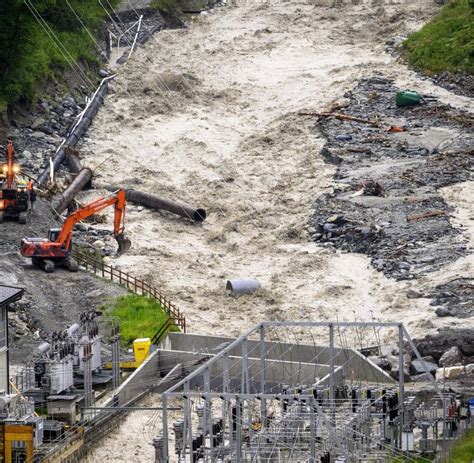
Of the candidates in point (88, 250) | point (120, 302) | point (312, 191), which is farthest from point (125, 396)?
point (312, 191)

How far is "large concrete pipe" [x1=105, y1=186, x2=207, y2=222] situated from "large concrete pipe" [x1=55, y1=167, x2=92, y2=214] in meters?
2.11

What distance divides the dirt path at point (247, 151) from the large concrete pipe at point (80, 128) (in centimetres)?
76

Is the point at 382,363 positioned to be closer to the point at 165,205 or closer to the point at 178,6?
the point at 165,205

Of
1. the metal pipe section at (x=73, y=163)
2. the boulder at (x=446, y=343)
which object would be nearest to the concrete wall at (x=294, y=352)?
the boulder at (x=446, y=343)

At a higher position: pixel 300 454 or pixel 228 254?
pixel 228 254

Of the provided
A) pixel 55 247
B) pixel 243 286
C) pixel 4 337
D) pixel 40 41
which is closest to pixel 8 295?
pixel 4 337

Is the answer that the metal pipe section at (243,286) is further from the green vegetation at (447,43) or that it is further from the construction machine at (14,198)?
the green vegetation at (447,43)

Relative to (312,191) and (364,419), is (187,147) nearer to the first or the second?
(312,191)

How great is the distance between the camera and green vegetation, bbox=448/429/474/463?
55.0 m

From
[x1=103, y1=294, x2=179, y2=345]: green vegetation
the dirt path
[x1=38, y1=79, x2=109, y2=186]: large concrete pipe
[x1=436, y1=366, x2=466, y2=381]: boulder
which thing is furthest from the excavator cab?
[x1=436, y1=366, x2=466, y2=381]: boulder

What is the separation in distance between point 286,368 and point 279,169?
Answer: 33.9m

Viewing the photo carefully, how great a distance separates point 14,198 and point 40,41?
30.0 m

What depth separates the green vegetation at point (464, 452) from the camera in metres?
55.0

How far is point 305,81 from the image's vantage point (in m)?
118
